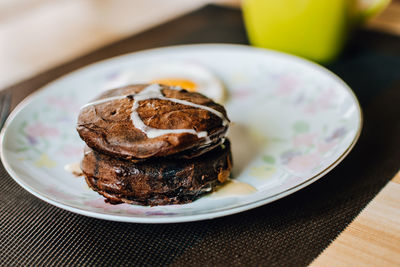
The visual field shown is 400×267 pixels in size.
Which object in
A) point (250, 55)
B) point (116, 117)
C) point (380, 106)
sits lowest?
point (380, 106)

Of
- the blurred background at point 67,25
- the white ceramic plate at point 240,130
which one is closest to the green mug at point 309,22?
the white ceramic plate at point 240,130

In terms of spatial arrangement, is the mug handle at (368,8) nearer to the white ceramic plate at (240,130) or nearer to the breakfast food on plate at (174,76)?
the white ceramic plate at (240,130)

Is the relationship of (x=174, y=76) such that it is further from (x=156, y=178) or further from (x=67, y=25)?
(x=67, y=25)

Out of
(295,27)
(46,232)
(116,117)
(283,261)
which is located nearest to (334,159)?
(283,261)

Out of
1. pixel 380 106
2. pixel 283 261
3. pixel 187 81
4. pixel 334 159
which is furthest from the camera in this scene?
pixel 187 81

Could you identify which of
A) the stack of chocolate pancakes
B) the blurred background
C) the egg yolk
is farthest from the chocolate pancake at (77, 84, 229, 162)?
the blurred background

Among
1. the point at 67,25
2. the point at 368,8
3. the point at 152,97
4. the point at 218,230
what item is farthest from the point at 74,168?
the point at 67,25

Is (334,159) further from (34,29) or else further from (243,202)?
(34,29)
